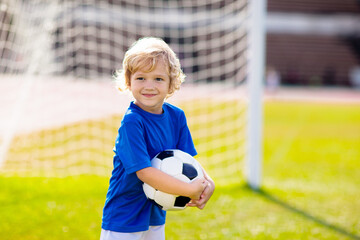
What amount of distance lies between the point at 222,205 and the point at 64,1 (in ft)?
11.9

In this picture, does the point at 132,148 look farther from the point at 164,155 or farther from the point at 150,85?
the point at 150,85

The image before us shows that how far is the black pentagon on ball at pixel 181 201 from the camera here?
76.4 inches

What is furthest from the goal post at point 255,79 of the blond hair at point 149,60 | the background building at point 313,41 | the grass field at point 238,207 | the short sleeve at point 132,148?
the background building at point 313,41

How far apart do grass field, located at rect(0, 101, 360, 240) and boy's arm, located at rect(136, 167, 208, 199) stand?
1.36 m

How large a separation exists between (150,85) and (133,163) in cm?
35

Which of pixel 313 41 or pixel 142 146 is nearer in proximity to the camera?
pixel 142 146

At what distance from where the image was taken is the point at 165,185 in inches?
71.6

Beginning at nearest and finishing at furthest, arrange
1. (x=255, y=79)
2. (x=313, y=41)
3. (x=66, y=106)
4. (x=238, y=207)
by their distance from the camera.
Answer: (x=238, y=207) → (x=255, y=79) → (x=66, y=106) → (x=313, y=41)

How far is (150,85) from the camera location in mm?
1876

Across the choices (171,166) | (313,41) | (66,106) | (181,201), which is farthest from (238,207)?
(313,41)

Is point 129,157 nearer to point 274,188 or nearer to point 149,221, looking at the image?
point 149,221

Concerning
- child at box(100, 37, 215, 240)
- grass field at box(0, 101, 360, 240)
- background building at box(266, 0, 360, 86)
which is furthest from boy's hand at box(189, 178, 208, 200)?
background building at box(266, 0, 360, 86)

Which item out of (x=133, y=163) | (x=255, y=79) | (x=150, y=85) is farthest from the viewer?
(x=255, y=79)

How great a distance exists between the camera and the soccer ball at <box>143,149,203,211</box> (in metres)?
1.88
